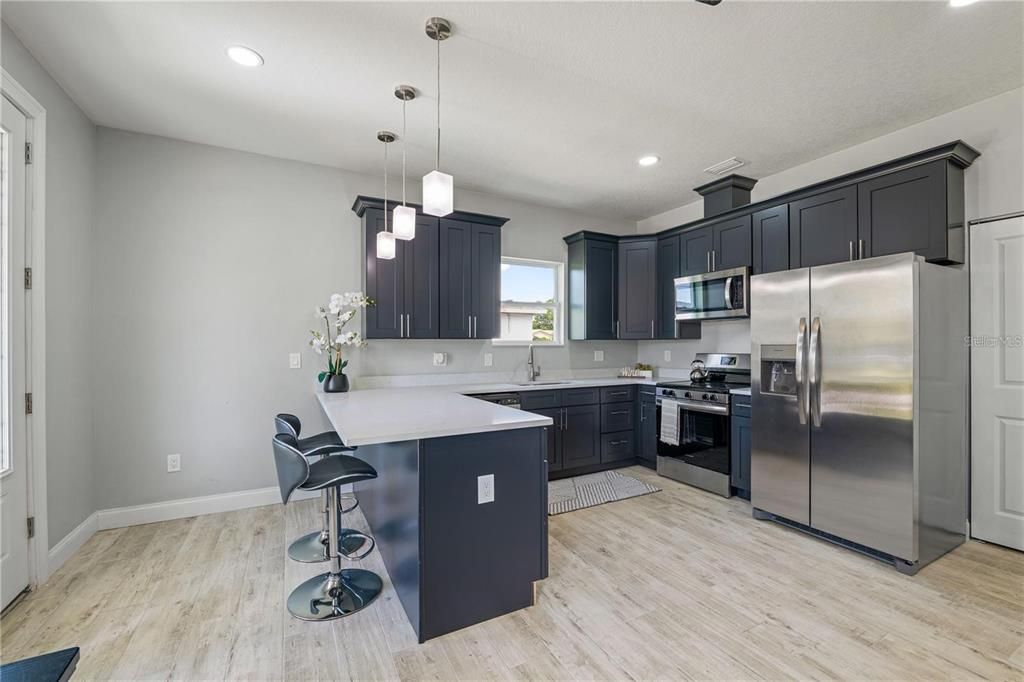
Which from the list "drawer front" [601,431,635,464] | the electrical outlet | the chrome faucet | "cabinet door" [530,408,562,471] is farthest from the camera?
the chrome faucet

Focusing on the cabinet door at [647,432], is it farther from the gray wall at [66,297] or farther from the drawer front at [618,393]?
the gray wall at [66,297]

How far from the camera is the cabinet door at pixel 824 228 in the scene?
10.5ft

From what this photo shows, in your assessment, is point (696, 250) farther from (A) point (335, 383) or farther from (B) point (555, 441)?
→ (A) point (335, 383)

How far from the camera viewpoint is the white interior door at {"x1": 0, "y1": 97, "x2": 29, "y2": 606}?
2182 mm

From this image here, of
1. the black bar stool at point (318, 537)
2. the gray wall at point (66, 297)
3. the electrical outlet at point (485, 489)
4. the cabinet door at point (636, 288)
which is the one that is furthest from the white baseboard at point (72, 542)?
the cabinet door at point (636, 288)

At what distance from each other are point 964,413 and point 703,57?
9.20ft

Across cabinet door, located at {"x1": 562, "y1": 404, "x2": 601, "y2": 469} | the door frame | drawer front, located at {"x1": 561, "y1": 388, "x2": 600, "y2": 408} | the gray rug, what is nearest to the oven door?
the gray rug

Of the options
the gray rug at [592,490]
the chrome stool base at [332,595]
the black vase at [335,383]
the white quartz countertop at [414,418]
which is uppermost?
the black vase at [335,383]

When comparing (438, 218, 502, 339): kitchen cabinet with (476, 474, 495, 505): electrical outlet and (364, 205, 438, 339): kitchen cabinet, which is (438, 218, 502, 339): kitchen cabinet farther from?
(476, 474, 495, 505): electrical outlet

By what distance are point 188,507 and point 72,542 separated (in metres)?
0.67

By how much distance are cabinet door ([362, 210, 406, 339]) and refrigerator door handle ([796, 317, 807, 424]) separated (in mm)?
3019

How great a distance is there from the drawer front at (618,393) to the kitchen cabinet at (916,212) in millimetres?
2301

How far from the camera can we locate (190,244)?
343cm

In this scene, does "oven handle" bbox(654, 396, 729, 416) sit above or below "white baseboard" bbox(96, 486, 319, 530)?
above
